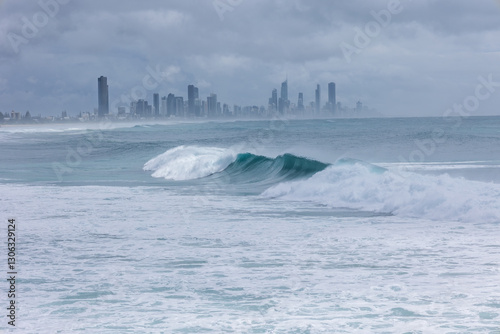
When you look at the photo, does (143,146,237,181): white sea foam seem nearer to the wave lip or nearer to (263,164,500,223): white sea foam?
the wave lip

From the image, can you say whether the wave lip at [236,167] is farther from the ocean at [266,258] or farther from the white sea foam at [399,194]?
the ocean at [266,258]

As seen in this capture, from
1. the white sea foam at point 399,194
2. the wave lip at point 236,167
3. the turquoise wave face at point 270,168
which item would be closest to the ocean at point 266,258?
the white sea foam at point 399,194

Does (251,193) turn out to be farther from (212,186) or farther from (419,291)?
(419,291)

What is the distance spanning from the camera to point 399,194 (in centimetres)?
1473

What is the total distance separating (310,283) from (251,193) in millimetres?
11632

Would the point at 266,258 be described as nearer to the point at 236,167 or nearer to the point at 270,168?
the point at 270,168

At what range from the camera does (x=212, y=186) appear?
22172 mm

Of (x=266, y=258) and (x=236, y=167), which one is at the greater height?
(x=236, y=167)

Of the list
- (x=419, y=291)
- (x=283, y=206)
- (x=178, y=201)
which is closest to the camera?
(x=419, y=291)

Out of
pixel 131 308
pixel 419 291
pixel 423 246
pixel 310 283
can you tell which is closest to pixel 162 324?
pixel 131 308

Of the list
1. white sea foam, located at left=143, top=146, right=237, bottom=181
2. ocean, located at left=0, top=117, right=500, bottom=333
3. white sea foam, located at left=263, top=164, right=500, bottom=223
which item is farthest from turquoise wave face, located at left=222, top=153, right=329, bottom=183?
ocean, located at left=0, top=117, right=500, bottom=333

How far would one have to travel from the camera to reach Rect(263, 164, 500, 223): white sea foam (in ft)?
41.9

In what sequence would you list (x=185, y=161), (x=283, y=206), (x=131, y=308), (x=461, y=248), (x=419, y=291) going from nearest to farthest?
(x=131, y=308), (x=419, y=291), (x=461, y=248), (x=283, y=206), (x=185, y=161)

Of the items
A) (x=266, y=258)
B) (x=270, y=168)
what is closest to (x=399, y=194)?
(x=266, y=258)
